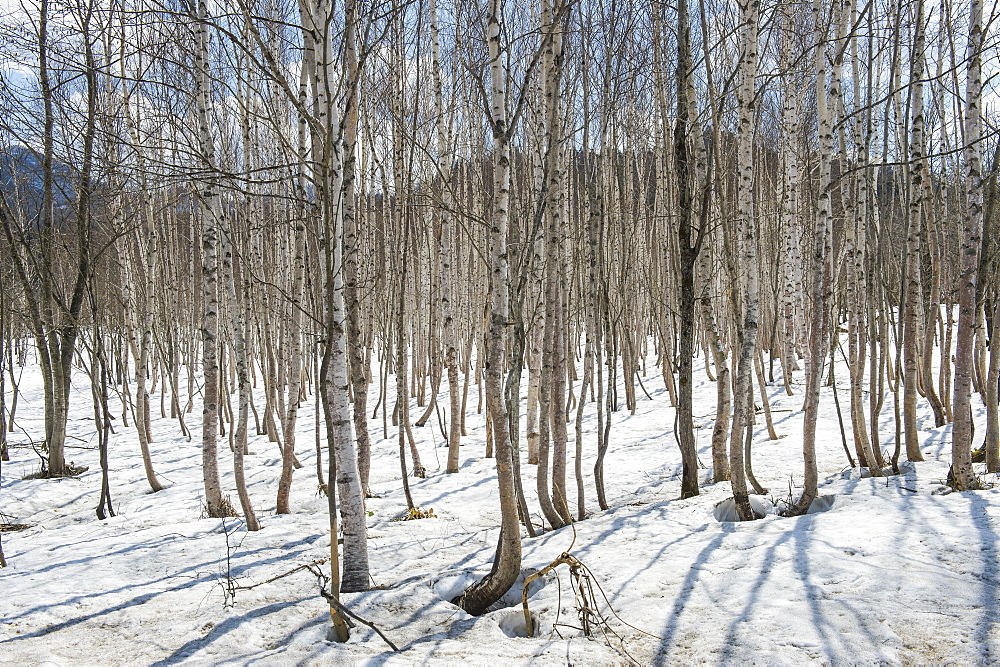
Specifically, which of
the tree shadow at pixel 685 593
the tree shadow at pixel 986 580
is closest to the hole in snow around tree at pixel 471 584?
the tree shadow at pixel 685 593

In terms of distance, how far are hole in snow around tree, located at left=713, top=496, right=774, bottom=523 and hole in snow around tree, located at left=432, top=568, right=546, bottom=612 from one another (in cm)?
161

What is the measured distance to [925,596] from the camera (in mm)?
2775

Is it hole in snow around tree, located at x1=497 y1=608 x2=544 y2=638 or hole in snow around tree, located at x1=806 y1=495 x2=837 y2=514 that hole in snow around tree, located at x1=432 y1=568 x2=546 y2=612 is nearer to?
hole in snow around tree, located at x1=497 y1=608 x2=544 y2=638

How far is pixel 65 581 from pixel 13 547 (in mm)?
1649

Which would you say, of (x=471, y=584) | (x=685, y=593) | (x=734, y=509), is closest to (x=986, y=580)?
(x=685, y=593)

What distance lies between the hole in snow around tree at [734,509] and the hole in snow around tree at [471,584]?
1.61 metres

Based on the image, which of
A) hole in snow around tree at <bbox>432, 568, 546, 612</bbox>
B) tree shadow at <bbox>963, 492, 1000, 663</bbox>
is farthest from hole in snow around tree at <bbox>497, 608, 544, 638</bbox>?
tree shadow at <bbox>963, 492, 1000, 663</bbox>

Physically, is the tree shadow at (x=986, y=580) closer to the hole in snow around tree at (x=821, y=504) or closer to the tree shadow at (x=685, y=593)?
the hole in snow around tree at (x=821, y=504)

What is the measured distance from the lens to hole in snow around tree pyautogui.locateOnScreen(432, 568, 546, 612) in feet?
11.2

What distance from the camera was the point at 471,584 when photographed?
3.68 meters

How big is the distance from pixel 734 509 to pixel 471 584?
2073 millimetres

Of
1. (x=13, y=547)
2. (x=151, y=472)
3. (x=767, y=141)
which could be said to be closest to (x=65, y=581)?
(x=13, y=547)

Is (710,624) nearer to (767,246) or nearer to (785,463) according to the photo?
(785,463)

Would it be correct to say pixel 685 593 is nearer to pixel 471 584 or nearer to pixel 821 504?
pixel 471 584
